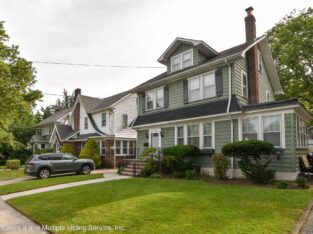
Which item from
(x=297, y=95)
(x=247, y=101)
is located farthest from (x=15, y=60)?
(x=297, y=95)

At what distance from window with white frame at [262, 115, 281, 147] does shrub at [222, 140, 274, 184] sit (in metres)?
1.14

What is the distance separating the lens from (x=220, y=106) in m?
14.6

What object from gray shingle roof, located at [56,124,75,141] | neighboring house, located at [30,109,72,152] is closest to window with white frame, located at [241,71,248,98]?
gray shingle roof, located at [56,124,75,141]

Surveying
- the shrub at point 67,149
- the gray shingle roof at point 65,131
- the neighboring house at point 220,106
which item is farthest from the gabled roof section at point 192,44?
the gray shingle roof at point 65,131

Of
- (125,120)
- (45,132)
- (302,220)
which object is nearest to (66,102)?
(45,132)

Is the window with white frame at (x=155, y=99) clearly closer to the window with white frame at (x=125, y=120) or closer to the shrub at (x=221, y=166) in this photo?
the shrub at (x=221, y=166)

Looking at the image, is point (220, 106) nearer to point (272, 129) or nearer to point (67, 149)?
point (272, 129)

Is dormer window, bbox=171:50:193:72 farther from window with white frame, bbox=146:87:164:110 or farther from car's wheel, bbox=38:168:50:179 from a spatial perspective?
car's wheel, bbox=38:168:50:179

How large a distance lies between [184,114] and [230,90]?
10.8 ft

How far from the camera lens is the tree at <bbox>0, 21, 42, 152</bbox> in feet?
50.6

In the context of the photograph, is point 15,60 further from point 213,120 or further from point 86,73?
point 213,120

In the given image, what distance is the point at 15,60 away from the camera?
17719mm

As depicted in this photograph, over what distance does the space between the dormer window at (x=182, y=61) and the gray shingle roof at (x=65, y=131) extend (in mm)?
17431

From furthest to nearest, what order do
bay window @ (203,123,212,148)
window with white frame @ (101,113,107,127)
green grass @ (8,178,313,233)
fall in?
window with white frame @ (101,113,107,127)
bay window @ (203,123,212,148)
green grass @ (8,178,313,233)
